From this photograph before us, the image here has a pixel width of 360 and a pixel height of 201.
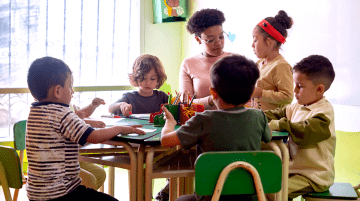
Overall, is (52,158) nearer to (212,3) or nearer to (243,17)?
(243,17)

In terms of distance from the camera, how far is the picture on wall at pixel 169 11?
4.22 metres

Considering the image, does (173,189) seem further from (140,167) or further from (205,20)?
(205,20)

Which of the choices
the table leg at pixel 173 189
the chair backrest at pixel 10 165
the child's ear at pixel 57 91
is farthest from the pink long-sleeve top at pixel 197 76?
the chair backrest at pixel 10 165

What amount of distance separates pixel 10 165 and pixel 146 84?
1.17m

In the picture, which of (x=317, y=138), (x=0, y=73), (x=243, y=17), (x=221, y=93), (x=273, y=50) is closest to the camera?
(x=221, y=93)

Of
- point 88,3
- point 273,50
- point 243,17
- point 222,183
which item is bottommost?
point 222,183

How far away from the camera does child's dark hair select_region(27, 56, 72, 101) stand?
55.7 inches

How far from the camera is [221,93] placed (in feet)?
4.38

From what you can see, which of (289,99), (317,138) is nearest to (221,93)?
(317,138)

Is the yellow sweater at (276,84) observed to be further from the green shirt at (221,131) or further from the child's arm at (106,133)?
the child's arm at (106,133)

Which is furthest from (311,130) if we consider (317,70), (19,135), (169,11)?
(169,11)

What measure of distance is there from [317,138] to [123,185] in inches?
84.9

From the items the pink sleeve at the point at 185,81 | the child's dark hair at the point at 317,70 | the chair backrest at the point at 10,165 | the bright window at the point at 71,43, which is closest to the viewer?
the chair backrest at the point at 10,165

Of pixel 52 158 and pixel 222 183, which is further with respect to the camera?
pixel 52 158
